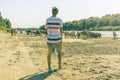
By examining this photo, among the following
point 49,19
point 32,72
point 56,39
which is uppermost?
point 49,19

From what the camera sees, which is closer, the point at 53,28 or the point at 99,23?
the point at 53,28

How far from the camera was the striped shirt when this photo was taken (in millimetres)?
10575

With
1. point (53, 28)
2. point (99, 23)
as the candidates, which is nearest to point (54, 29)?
point (53, 28)

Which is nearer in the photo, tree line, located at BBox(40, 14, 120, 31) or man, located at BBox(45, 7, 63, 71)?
man, located at BBox(45, 7, 63, 71)

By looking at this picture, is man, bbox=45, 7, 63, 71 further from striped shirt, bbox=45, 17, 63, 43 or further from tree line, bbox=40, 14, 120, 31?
tree line, bbox=40, 14, 120, 31

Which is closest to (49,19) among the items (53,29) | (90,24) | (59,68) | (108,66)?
(53,29)

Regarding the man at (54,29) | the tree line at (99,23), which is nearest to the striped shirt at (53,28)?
the man at (54,29)

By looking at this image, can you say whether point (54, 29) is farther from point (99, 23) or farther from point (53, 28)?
point (99, 23)

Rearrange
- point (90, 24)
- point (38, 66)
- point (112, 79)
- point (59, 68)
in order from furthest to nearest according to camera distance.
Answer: point (90, 24) → point (38, 66) → point (59, 68) → point (112, 79)

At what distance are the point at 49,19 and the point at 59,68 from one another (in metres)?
1.90

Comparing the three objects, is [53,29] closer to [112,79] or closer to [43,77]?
[43,77]

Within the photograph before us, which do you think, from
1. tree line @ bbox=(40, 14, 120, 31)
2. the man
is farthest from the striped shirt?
tree line @ bbox=(40, 14, 120, 31)

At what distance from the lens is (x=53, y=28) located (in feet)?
34.9

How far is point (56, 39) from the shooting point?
10648mm
